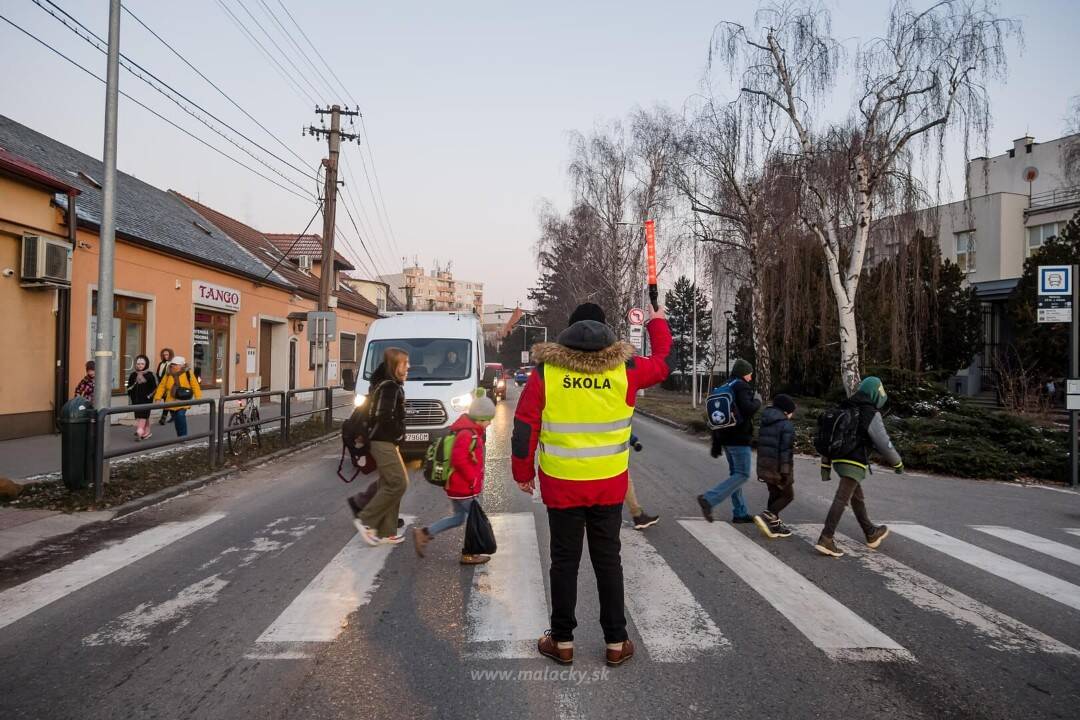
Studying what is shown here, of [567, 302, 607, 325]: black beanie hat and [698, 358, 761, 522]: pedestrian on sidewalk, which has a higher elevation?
[567, 302, 607, 325]: black beanie hat

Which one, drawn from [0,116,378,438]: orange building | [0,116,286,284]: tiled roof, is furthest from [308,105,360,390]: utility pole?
[0,116,286,284]: tiled roof

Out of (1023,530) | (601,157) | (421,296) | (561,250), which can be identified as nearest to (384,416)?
(1023,530)

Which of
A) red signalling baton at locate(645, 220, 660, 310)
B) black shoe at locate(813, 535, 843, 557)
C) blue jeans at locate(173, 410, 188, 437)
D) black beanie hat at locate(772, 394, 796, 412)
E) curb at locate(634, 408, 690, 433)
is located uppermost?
red signalling baton at locate(645, 220, 660, 310)

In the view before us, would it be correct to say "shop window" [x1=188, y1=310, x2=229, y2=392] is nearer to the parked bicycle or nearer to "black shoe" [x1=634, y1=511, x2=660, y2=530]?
the parked bicycle

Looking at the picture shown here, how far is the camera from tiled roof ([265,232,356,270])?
3584cm

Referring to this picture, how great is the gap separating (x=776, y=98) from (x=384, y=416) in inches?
585

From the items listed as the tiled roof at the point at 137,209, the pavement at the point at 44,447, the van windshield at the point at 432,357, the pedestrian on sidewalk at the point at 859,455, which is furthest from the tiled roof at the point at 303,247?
the pedestrian on sidewalk at the point at 859,455

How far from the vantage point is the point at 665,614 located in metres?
4.48

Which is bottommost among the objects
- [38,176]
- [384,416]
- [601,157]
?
[384,416]

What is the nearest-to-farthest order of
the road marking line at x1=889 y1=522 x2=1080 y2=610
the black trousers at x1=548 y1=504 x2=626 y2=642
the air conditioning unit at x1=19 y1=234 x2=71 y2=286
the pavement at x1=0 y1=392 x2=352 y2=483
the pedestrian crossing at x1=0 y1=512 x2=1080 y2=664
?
the black trousers at x1=548 y1=504 x2=626 y2=642 → the pedestrian crossing at x1=0 y1=512 x2=1080 y2=664 → the road marking line at x1=889 y1=522 x2=1080 y2=610 → the pavement at x1=0 y1=392 x2=352 y2=483 → the air conditioning unit at x1=19 y1=234 x2=71 y2=286

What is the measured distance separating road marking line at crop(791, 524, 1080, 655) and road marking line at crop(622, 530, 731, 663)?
1.58 m

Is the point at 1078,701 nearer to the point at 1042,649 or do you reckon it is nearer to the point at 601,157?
the point at 1042,649

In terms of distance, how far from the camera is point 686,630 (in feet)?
→ 13.8

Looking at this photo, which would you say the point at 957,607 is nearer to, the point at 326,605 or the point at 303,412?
the point at 326,605
